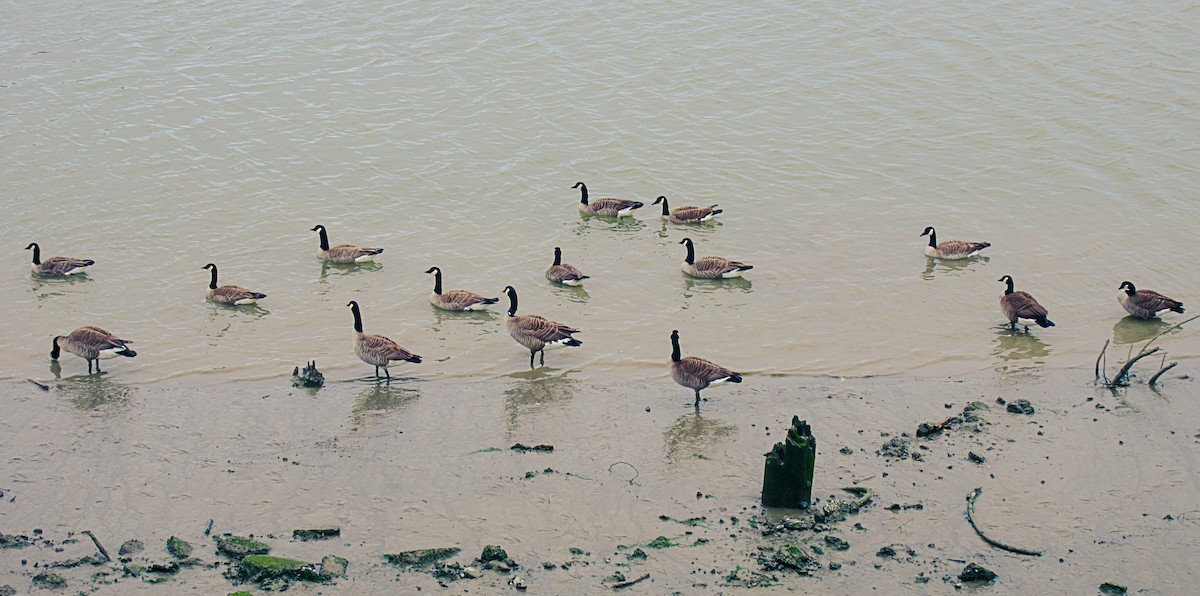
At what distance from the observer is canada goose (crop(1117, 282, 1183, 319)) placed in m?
15.6

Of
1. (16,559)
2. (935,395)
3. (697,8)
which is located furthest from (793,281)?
(697,8)

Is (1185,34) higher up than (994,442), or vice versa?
(1185,34)

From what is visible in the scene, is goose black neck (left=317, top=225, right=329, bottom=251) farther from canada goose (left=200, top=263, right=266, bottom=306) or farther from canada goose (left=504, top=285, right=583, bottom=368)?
canada goose (left=504, top=285, right=583, bottom=368)

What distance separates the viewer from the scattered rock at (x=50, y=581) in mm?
9211

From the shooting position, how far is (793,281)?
17453mm

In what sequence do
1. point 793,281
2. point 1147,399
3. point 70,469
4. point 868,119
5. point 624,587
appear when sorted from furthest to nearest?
point 868,119, point 793,281, point 1147,399, point 70,469, point 624,587

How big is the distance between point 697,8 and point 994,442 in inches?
796

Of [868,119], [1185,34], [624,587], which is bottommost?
[624,587]

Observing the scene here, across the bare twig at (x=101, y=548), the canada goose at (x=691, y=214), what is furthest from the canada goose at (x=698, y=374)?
the canada goose at (x=691, y=214)

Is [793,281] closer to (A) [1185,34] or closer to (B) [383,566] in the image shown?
(B) [383,566]

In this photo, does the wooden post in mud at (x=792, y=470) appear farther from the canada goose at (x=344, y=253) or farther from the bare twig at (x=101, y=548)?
the canada goose at (x=344, y=253)

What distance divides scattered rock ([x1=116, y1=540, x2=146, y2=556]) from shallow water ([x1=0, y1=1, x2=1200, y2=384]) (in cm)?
456

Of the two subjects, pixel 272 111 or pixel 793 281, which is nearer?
pixel 793 281

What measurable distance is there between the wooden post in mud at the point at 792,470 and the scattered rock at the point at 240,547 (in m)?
4.37
